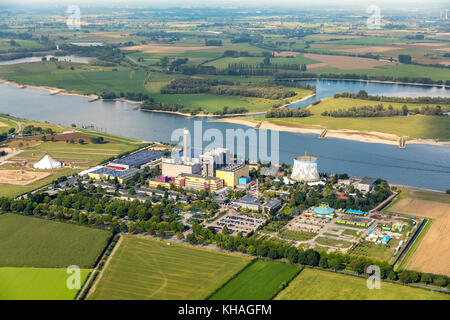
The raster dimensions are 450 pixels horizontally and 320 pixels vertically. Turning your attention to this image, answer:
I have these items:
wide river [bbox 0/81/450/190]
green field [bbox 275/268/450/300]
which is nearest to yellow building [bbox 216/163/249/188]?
wide river [bbox 0/81/450/190]

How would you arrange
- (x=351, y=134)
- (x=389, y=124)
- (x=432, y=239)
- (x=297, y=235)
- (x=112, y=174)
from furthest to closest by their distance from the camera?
(x=389, y=124) → (x=351, y=134) → (x=112, y=174) → (x=297, y=235) → (x=432, y=239)

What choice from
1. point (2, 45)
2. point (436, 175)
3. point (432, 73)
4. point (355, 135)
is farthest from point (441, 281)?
point (2, 45)

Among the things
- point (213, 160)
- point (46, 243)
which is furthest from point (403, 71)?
point (46, 243)

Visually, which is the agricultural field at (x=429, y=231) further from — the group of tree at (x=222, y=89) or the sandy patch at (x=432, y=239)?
the group of tree at (x=222, y=89)

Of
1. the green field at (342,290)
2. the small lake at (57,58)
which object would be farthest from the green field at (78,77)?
the green field at (342,290)

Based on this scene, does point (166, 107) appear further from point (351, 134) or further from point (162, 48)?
point (162, 48)
